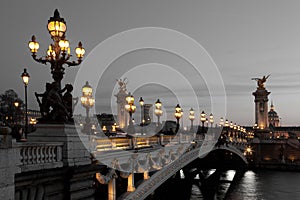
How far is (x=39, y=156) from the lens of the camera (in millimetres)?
10578

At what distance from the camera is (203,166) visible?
225 feet

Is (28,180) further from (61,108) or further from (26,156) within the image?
(61,108)

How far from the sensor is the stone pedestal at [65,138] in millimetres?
11797

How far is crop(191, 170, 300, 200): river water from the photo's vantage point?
145ft

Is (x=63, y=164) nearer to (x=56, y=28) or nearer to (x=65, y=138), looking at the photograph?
(x=65, y=138)

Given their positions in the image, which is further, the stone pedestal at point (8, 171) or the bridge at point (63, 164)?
the bridge at point (63, 164)

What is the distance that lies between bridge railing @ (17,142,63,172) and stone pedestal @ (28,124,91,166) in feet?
0.79

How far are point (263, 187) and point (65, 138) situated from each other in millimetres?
42964

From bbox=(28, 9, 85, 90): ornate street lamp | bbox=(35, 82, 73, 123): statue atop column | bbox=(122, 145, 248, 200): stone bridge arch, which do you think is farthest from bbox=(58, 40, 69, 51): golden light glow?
bbox=(122, 145, 248, 200): stone bridge arch

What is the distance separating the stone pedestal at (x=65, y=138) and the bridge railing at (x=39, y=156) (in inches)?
9.5

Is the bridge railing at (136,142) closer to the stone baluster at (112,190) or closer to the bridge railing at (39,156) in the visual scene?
the stone baluster at (112,190)

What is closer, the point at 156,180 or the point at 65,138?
the point at 65,138

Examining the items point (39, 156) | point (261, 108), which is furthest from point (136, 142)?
point (261, 108)

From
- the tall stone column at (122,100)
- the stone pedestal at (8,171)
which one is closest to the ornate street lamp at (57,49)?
the stone pedestal at (8,171)
